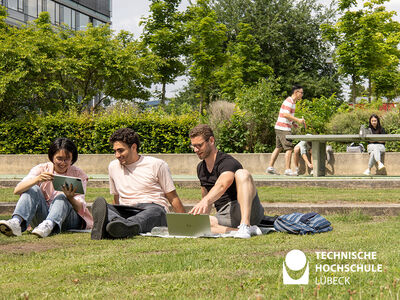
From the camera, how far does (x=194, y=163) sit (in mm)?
15117

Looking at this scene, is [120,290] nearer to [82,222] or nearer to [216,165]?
[216,165]

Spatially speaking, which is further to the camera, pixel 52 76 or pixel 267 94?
pixel 52 76

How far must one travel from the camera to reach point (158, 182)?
6.37 meters

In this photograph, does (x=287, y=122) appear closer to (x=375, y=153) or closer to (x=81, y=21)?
(x=375, y=153)

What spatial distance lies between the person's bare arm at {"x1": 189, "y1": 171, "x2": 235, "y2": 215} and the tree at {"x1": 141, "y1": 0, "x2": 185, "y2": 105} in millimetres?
26802

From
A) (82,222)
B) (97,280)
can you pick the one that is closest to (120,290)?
(97,280)

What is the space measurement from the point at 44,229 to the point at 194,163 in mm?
9423

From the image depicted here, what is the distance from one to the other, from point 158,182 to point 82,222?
38.3 inches

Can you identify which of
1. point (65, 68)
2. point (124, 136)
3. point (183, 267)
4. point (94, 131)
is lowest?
point (183, 267)

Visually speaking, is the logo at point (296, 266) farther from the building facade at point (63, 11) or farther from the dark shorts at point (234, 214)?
the building facade at point (63, 11)

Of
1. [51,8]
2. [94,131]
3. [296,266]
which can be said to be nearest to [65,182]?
[296,266]

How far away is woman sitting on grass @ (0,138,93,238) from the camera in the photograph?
5.90 meters

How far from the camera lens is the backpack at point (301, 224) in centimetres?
569

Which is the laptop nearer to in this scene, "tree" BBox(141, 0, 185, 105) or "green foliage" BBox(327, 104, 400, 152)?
"green foliage" BBox(327, 104, 400, 152)
